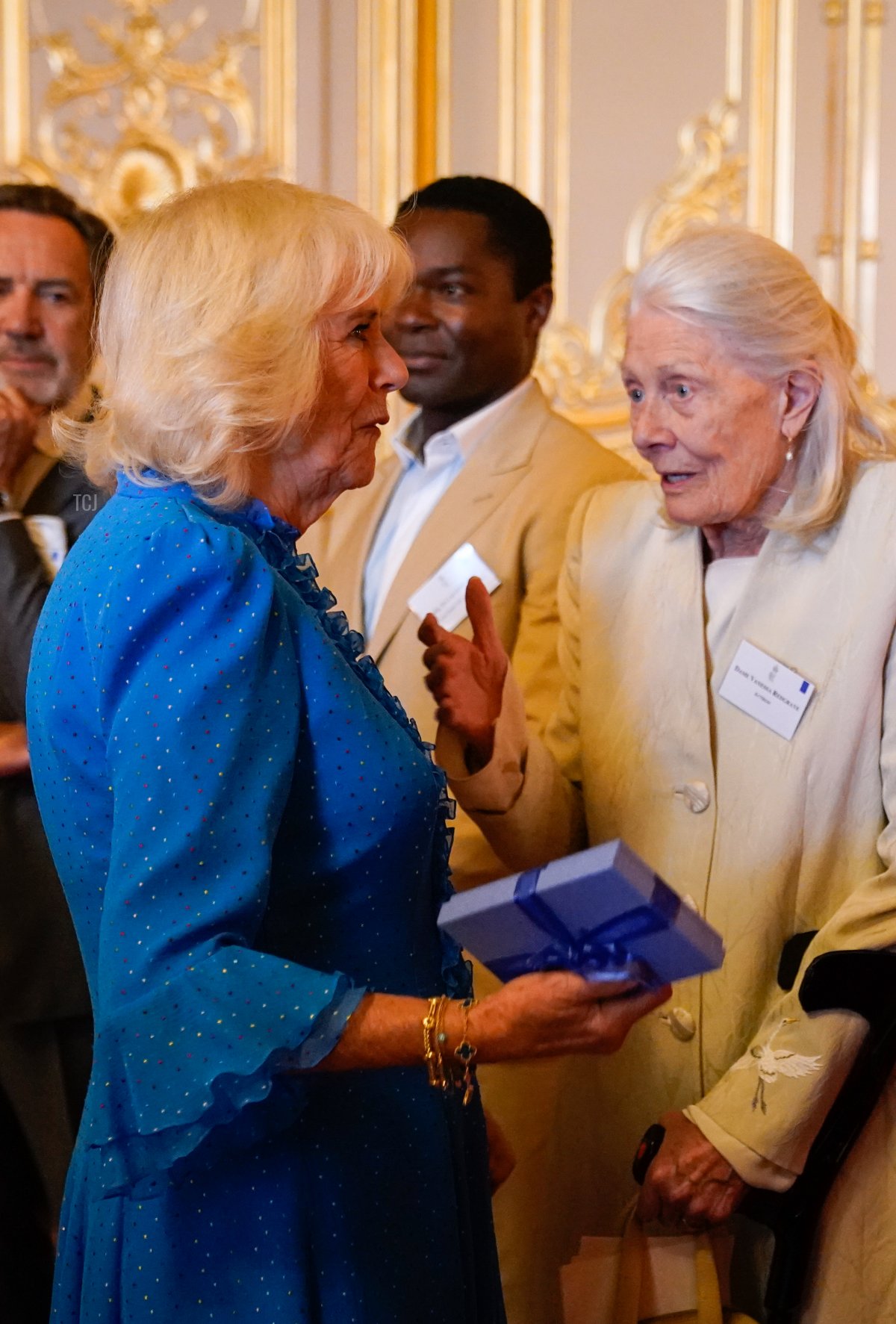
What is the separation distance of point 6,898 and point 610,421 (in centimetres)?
319

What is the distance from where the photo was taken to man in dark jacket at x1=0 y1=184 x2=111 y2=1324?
224 cm

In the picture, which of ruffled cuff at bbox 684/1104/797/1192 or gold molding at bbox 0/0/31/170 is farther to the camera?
gold molding at bbox 0/0/31/170

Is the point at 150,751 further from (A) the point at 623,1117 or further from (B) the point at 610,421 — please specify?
(B) the point at 610,421

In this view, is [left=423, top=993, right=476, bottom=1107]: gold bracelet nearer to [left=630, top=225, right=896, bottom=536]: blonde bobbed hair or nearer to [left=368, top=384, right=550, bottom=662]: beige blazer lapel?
[left=630, top=225, right=896, bottom=536]: blonde bobbed hair

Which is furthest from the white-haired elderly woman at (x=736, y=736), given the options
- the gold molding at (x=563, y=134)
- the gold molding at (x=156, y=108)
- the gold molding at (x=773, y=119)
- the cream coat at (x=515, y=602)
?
the gold molding at (x=156, y=108)

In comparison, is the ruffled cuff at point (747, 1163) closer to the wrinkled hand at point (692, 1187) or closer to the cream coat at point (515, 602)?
the wrinkled hand at point (692, 1187)

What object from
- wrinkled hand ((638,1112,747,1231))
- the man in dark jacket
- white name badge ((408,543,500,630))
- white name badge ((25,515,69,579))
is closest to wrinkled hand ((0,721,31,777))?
the man in dark jacket

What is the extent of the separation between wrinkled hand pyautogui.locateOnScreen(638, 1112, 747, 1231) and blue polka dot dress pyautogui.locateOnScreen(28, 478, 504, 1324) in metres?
0.41

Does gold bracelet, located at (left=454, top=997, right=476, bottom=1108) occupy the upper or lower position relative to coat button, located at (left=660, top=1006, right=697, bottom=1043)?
upper

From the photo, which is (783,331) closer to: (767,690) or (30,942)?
(767,690)

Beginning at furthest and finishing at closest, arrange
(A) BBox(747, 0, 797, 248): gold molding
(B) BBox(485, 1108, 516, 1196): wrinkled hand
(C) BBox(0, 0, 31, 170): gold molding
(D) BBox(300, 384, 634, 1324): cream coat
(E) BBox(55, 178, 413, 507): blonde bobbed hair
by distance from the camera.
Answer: (C) BBox(0, 0, 31, 170): gold molding, (A) BBox(747, 0, 797, 248): gold molding, (D) BBox(300, 384, 634, 1324): cream coat, (B) BBox(485, 1108, 516, 1196): wrinkled hand, (E) BBox(55, 178, 413, 507): blonde bobbed hair

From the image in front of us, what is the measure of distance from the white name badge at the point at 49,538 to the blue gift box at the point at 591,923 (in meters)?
1.13

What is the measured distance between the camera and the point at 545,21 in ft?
16.5

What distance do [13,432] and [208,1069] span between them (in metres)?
1.33
